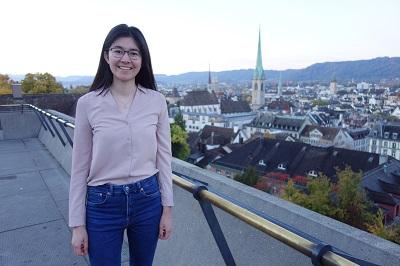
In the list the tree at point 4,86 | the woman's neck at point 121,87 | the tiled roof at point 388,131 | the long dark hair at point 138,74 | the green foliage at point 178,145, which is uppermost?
the long dark hair at point 138,74

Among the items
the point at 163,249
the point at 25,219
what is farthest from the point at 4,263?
the point at 163,249

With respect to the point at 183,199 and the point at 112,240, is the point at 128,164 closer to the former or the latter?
the point at 112,240

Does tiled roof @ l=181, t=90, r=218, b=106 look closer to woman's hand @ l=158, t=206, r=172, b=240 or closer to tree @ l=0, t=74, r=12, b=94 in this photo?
tree @ l=0, t=74, r=12, b=94

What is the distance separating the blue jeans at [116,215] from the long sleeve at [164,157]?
0.04 meters

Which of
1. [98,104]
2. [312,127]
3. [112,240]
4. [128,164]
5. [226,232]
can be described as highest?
[98,104]

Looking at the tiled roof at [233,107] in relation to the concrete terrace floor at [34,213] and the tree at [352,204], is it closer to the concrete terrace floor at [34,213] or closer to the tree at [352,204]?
the tree at [352,204]

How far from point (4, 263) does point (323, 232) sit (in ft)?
9.01

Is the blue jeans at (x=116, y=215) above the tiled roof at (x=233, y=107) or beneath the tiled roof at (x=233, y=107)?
above

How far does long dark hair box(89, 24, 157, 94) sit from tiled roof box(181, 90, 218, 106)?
291 feet

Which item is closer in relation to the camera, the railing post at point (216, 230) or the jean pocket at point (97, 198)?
the jean pocket at point (97, 198)

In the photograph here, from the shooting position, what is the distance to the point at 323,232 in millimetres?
1849

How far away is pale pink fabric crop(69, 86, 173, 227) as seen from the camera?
5.82 feet

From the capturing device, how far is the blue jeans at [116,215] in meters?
1.81

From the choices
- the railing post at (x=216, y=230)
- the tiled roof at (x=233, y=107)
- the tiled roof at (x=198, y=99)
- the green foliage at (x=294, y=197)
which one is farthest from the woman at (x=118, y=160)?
the tiled roof at (x=233, y=107)
